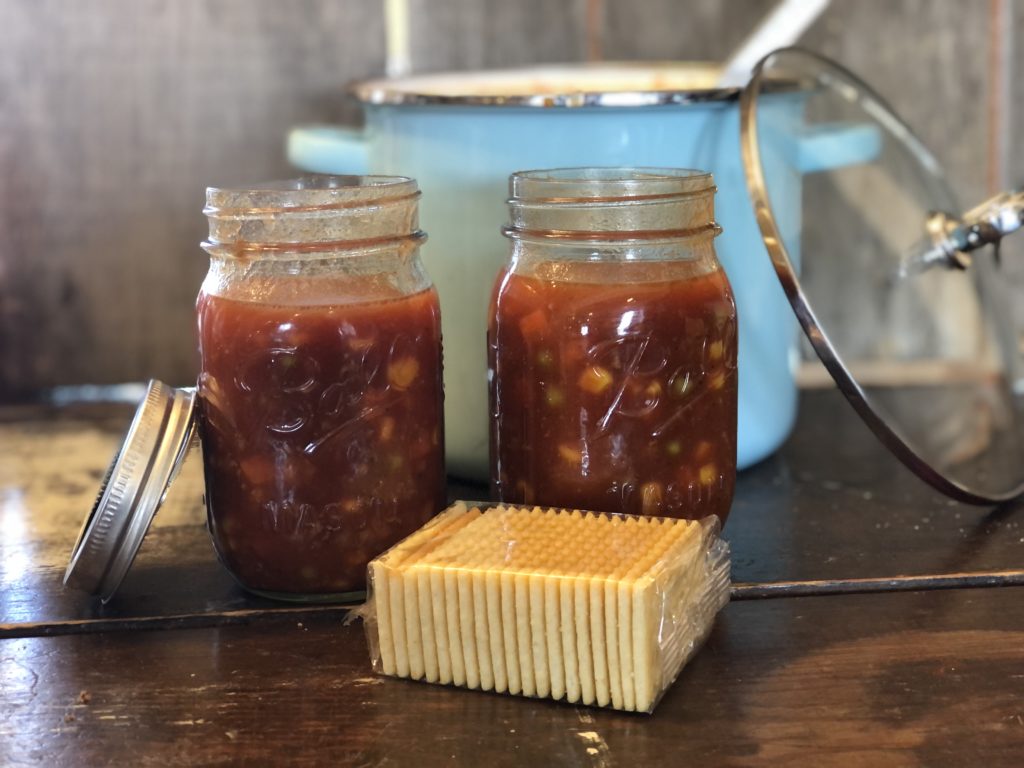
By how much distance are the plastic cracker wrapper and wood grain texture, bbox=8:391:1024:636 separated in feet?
0.37

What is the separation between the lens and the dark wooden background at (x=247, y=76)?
1.12m

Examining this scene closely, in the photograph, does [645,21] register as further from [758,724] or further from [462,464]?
[758,724]

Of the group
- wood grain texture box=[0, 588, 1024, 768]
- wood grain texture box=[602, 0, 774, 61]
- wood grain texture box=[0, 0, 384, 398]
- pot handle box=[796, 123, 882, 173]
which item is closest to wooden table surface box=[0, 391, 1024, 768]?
wood grain texture box=[0, 588, 1024, 768]

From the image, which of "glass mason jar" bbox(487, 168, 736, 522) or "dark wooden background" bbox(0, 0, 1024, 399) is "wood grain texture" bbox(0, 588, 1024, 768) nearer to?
"glass mason jar" bbox(487, 168, 736, 522)

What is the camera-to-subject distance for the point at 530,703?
564 millimetres

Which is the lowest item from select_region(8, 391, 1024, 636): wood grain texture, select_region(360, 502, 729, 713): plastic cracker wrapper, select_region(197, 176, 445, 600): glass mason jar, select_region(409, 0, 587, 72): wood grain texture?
select_region(8, 391, 1024, 636): wood grain texture

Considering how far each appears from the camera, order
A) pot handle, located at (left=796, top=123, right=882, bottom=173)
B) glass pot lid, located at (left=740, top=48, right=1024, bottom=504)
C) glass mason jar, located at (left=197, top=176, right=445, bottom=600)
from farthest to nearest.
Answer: pot handle, located at (left=796, top=123, right=882, bottom=173) → glass pot lid, located at (left=740, top=48, right=1024, bottom=504) → glass mason jar, located at (left=197, top=176, right=445, bottom=600)

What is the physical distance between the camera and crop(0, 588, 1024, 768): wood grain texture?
1.70 ft

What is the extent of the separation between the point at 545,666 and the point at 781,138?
440 millimetres

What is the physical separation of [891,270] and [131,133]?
74 cm

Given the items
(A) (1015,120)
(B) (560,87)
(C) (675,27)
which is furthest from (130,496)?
(A) (1015,120)

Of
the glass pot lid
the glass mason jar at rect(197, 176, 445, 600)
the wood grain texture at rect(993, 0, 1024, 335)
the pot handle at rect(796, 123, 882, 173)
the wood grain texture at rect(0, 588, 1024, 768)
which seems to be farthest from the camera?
the wood grain texture at rect(993, 0, 1024, 335)

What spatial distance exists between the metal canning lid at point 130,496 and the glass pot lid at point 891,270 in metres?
0.36

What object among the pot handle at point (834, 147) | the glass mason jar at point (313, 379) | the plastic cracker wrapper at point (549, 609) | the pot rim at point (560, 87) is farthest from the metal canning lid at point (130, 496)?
the pot handle at point (834, 147)
